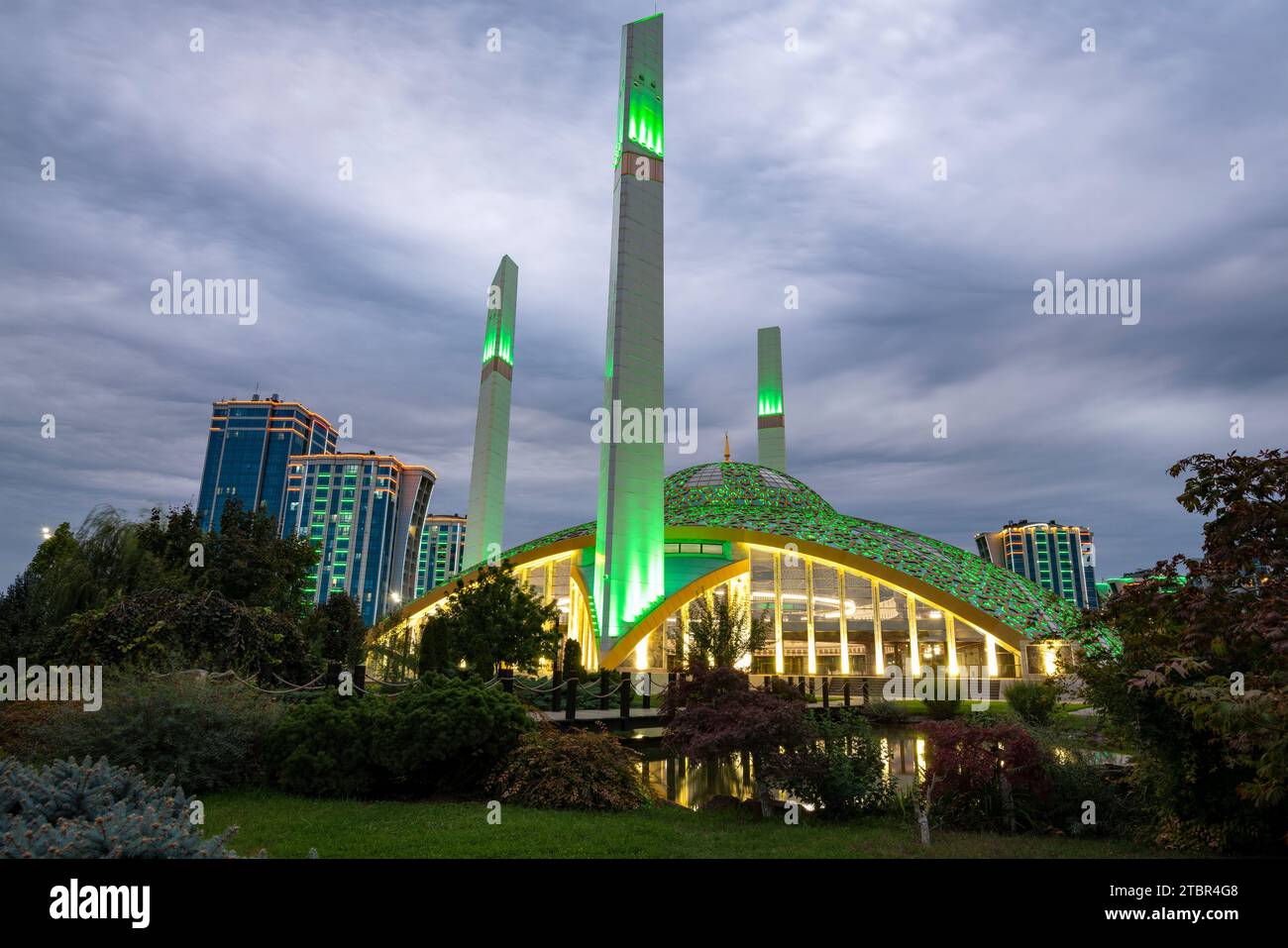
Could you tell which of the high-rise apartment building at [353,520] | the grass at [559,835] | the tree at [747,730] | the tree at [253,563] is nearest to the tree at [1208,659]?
the grass at [559,835]

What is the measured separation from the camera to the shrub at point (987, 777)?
8.31 m

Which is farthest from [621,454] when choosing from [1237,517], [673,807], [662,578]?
[1237,517]

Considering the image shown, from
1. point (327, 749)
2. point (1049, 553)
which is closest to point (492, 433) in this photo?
point (327, 749)

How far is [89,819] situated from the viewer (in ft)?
15.4

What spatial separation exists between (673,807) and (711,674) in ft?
6.98

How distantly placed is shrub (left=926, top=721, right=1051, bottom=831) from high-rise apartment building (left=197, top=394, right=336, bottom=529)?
139859 mm

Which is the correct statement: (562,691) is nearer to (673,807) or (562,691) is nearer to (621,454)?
(673,807)

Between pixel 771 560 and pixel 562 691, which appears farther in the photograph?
pixel 771 560

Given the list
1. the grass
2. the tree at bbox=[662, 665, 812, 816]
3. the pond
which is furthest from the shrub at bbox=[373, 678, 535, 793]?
the pond

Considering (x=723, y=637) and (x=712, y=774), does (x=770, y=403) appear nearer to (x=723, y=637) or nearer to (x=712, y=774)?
(x=723, y=637)

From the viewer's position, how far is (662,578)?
28797 millimetres

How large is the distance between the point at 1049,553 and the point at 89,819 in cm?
15347
